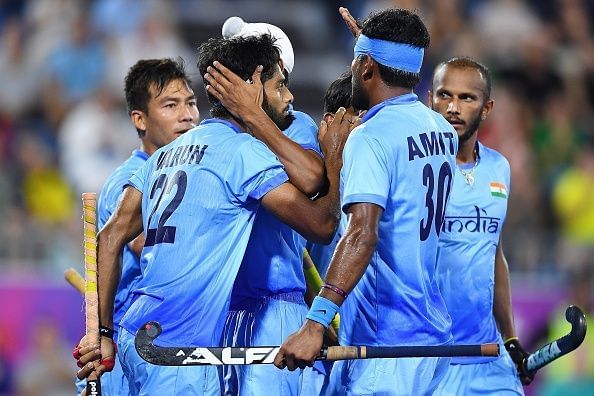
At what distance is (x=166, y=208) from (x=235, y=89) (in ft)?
2.49

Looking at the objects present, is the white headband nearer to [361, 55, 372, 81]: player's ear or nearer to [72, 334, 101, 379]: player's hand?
[361, 55, 372, 81]: player's ear

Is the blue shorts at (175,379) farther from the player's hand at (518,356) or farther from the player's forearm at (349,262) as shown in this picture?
the player's hand at (518,356)

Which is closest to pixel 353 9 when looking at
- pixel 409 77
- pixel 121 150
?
pixel 121 150

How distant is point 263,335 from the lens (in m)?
7.10

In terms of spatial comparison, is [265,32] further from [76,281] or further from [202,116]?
[202,116]

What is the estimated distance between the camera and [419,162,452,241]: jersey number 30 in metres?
6.88

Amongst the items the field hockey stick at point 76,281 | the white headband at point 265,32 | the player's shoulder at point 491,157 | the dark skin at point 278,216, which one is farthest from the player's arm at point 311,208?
the field hockey stick at point 76,281

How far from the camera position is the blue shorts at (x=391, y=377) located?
6875 millimetres

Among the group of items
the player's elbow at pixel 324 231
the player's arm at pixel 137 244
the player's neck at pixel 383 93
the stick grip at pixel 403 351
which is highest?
the player's neck at pixel 383 93

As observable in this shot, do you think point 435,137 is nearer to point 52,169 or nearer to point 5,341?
point 5,341

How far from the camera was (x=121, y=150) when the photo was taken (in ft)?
49.3

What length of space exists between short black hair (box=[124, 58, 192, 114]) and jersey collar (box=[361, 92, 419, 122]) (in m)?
2.16

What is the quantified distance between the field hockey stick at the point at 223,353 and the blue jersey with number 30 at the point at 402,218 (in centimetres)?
28

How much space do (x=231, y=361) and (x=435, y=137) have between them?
1.66 metres
